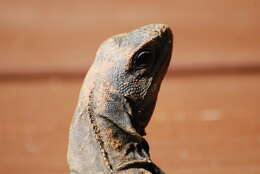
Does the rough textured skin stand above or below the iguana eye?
below

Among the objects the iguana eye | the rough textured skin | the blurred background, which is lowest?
the blurred background

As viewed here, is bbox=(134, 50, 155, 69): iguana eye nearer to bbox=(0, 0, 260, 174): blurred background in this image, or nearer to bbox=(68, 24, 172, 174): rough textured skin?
bbox=(68, 24, 172, 174): rough textured skin

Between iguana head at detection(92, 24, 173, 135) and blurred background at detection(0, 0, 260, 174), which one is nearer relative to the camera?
iguana head at detection(92, 24, 173, 135)

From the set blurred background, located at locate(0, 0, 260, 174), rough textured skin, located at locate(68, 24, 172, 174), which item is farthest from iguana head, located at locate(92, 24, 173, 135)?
blurred background, located at locate(0, 0, 260, 174)

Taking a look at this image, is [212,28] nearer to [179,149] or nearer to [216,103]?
[216,103]

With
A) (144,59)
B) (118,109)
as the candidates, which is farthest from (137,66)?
(118,109)

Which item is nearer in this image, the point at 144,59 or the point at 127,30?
the point at 144,59

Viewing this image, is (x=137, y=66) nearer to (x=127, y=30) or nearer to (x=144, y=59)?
(x=144, y=59)

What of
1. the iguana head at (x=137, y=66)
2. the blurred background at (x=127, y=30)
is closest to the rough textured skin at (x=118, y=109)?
the iguana head at (x=137, y=66)
